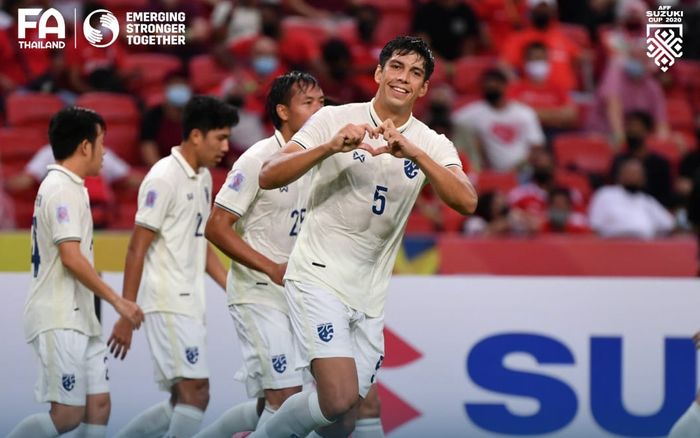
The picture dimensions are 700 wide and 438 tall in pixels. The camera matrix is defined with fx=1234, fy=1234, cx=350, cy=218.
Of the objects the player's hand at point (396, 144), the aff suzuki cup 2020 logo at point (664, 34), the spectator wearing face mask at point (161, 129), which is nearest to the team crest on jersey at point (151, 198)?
the player's hand at point (396, 144)

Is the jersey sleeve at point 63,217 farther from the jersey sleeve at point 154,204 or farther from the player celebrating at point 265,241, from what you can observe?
the player celebrating at point 265,241

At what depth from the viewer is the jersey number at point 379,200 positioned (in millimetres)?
5438

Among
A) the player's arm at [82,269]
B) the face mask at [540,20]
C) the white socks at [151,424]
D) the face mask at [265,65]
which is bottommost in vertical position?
the white socks at [151,424]

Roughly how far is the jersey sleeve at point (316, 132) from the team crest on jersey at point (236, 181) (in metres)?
0.88

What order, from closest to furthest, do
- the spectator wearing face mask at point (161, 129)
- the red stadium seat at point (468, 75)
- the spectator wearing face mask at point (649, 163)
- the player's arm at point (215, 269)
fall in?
the player's arm at point (215, 269)
the spectator wearing face mask at point (161, 129)
the spectator wearing face mask at point (649, 163)
the red stadium seat at point (468, 75)

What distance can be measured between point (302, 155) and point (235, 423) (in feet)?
7.09

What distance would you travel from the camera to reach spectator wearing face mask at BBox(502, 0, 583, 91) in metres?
11.9

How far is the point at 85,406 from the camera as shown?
6.32 m

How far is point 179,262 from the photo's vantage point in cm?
663

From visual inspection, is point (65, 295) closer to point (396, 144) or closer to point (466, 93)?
point (396, 144)

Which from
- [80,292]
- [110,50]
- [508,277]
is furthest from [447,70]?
[80,292]

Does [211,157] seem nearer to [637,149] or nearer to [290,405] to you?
[290,405]

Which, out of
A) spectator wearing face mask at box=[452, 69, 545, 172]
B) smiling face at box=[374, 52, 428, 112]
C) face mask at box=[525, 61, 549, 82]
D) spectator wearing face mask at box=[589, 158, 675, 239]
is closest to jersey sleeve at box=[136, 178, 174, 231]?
smiling face at box=[374, 52, 428, 112]

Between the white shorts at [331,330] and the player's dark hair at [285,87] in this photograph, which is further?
the player's dark hair at [285,87]
